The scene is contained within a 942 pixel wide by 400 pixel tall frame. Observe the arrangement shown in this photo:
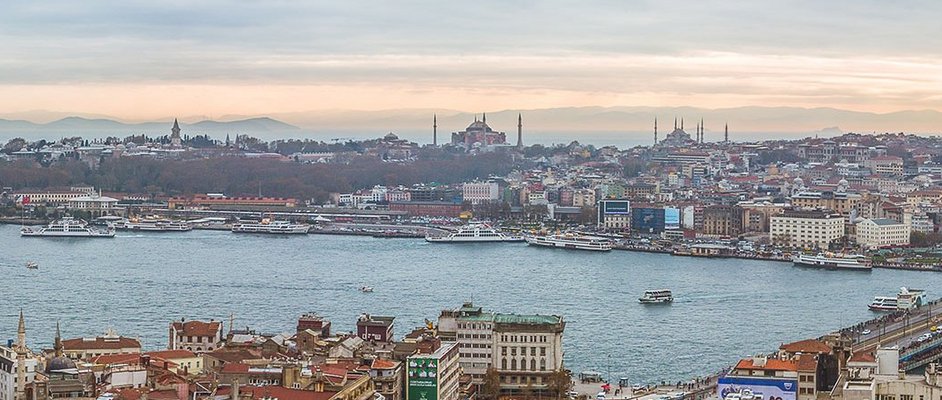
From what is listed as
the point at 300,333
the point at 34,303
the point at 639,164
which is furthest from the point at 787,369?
→ the point at 639,164

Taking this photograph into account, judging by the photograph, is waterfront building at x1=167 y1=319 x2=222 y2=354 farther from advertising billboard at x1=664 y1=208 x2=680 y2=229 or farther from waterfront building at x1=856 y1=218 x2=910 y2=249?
advertising billboard at x1=664 y1=208 x2=680 y2=229

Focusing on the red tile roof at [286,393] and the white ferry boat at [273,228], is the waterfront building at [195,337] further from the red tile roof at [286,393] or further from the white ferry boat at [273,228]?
the white ferry boat at [273,228]

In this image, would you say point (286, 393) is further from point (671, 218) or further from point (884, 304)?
point (671, 218)

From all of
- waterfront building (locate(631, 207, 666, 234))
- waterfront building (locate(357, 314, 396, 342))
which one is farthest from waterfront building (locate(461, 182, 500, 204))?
waterfront building (locate(357, 314, 396, 342))

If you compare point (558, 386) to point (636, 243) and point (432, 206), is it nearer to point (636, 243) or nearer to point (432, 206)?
point (636, 243)

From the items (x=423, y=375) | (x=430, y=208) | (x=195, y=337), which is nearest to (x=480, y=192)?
(x=430, y=208)

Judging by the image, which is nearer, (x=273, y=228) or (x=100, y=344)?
(x=100, y=344)
